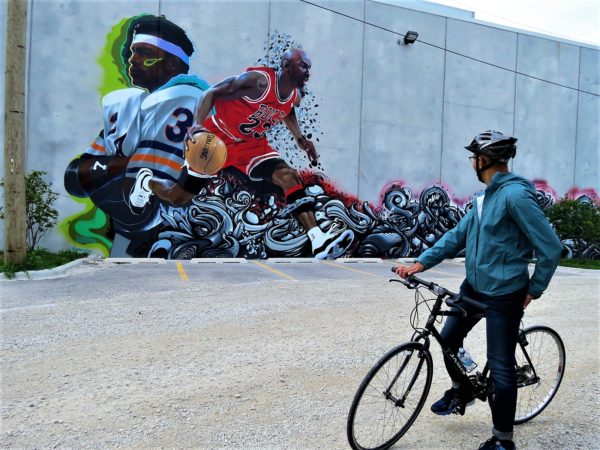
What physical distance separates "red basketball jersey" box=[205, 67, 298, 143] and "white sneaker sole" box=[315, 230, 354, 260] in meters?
4.60

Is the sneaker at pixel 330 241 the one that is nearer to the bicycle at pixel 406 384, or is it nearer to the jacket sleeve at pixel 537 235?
the bicycle at pixel 406 384

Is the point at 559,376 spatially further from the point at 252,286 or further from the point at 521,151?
the point at 521,151

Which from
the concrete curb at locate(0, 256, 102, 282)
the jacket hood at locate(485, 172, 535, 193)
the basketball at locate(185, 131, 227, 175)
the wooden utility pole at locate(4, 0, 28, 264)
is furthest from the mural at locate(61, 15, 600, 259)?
the jacket hood at locate(485, 172, 535, 193)

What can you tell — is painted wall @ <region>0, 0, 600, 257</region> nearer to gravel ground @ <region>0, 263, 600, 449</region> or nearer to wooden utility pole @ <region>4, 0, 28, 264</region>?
wooden utility pole @ <region>4, 0, 28, 264</region>

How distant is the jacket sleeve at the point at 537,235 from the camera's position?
2.58 metres

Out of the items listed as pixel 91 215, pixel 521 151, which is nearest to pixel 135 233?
pixel 91 215

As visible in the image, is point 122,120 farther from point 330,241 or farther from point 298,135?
point 330,241

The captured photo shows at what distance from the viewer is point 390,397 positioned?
2.98m

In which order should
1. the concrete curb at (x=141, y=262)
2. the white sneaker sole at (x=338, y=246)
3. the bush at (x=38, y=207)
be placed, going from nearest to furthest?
the concrete curb at (x=141, y=262)
the bush at (x=38, y=207)
the white sneaker sole at (x=338, y=246)

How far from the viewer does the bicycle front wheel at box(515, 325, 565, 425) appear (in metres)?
3.29

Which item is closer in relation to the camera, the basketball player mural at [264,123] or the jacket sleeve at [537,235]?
the jacket sleeve at [537,235]

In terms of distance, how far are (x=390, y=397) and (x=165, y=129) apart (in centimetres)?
1319

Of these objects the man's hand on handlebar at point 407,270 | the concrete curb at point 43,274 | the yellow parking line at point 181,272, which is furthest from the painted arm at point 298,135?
the man's hand on handlebar at point 407,270

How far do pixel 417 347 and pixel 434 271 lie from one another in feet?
34.3
